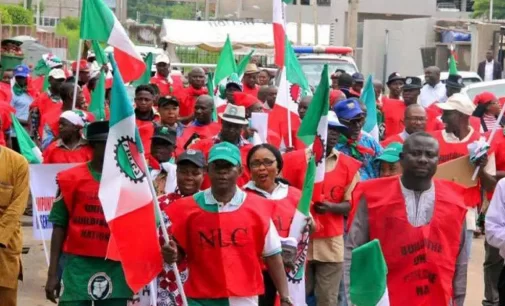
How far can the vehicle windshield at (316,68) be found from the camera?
20.8 meters

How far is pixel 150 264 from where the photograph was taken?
661 centimetres

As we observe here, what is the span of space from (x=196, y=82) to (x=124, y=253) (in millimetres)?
9102

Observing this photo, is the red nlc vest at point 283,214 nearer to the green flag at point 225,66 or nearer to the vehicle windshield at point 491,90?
the green flag at point 225,66

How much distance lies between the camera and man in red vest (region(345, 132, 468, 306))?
646cm

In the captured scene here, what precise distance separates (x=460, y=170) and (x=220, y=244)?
3.08 metres

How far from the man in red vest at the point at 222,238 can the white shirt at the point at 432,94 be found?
10095 mm

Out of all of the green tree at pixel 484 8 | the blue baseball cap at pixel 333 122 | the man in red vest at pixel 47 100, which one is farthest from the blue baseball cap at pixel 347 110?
the green tree at pixel 484 8

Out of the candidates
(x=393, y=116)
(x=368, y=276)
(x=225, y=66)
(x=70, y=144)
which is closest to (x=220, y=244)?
(x=368, y=276)

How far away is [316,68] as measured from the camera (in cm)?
2116

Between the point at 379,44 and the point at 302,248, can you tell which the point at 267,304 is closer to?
the point at 302,248

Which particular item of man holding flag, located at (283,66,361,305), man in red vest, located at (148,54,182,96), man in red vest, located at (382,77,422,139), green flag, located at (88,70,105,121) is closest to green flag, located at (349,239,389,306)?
man holding flag, located at (283,66,361,305)

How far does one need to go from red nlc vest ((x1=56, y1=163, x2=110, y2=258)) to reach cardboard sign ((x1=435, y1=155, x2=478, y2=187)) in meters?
2.82

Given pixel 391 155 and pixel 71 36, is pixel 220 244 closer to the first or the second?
pixel 391 155

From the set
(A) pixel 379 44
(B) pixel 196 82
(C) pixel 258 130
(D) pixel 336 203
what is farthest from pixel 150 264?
(A) pixel 379 44
